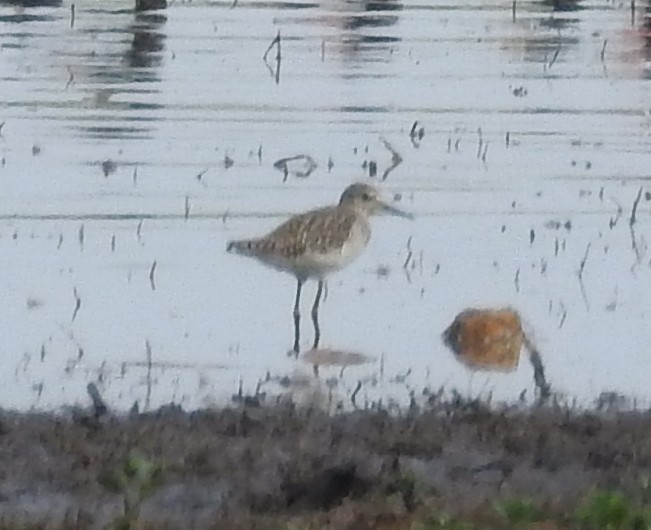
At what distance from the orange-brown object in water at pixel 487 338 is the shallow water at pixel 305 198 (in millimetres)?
75

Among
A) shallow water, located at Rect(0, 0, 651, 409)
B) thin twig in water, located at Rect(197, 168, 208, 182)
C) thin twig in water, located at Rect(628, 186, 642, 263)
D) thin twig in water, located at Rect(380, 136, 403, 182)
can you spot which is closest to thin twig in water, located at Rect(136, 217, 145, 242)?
shallow water, located at Rect(0, 0, 651, 409)

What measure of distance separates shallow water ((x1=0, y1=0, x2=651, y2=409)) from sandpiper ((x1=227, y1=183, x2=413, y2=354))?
212 millimetres

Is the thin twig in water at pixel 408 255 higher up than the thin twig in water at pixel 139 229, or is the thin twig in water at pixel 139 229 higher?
the thin twig in water at pixel 139 229

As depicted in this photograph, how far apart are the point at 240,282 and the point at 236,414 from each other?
2.73 m

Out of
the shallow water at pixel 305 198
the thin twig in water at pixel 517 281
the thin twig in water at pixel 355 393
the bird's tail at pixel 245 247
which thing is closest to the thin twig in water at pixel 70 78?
the shallow water at pixel 305 198

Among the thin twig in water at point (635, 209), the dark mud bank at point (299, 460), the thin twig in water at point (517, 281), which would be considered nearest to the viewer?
the dark mud bank at point (299, 460)

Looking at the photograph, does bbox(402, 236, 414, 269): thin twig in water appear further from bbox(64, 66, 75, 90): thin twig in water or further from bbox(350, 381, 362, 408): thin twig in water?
bbox(64, 66, 75, 90): thin twig in water

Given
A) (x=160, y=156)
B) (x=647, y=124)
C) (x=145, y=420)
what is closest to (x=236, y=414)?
(x=145, y=420)

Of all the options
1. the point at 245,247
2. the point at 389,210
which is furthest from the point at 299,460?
the point at 389,210

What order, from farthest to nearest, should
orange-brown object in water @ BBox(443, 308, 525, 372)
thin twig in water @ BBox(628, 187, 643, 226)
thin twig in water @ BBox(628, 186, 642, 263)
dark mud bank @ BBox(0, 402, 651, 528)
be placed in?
thin twig in water @ BBox(628, 187, 643, 226)
thin twig in water @ BBox(628, 186, 642, 263)
orange-brown object in water @ BBox(443, 308, 525, 372)
dark mud bank @ BBox(0, 402, 651, 528)

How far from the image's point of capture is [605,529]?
5.52 meters

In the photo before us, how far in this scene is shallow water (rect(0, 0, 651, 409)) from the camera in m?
8.78

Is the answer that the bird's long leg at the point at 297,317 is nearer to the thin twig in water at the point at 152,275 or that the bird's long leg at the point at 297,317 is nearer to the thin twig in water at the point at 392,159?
the thin twig in water at the point at 152,275

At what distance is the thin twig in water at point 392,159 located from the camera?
1276 cm
